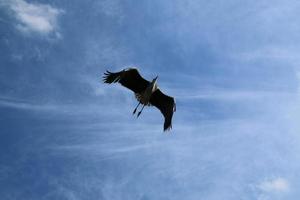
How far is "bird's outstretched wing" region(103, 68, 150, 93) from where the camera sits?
43562 millimetres

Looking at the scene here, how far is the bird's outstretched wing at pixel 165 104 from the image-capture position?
45.4 m

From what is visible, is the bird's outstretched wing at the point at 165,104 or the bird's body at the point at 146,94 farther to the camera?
the bird's outstretched wing at the point at 165,104

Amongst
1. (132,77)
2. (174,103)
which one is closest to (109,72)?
(132,77)

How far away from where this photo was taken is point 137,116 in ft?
145

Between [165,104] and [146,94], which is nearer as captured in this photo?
[146,94]

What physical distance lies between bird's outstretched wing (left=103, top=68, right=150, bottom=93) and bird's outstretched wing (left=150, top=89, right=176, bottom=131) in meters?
1.29

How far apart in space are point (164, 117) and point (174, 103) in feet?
3.81

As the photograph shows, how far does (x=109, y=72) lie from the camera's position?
143 ft

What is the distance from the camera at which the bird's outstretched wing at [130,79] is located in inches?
1715

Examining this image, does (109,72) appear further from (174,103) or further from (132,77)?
(174,103)

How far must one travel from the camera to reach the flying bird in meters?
43.8

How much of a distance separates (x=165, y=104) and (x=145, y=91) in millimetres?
1934

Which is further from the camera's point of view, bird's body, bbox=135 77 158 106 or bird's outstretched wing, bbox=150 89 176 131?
bird's outstretched wing, bbox=150 89 176 131

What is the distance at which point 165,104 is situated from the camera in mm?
45625
